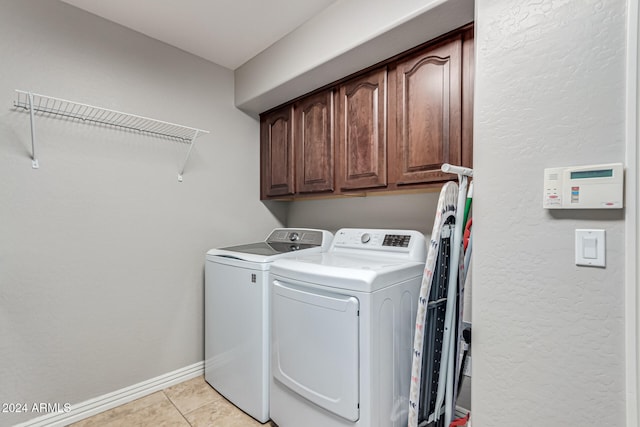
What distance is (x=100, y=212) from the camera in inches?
72.1

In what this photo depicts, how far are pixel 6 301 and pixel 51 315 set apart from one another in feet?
0.69

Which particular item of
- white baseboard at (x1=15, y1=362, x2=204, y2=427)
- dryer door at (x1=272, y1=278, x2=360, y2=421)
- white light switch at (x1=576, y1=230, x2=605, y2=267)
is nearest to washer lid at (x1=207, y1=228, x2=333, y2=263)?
dryer door at (x1=272, y1=278, x2=360, y2=421)

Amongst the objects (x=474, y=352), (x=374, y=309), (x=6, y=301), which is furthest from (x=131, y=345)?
(x=474, y=352)

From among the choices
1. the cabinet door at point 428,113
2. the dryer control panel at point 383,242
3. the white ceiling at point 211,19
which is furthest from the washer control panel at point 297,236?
the white ceiling at point 211,19

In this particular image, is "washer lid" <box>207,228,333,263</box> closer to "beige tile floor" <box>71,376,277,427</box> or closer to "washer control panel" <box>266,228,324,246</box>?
"washer control panel" <box>266,228,324,246</box>

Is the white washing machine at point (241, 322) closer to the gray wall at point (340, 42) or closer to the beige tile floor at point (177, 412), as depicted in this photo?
the beige tile floor at point (177, 412)

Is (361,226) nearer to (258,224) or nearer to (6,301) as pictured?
(258,224)

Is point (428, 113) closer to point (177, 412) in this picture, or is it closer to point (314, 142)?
point (314, 142)

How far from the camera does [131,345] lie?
76.5 inches

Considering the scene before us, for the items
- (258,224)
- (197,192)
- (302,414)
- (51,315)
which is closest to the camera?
(302,414)

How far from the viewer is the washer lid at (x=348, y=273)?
1266 mm

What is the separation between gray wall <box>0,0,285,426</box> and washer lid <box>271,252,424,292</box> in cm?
101

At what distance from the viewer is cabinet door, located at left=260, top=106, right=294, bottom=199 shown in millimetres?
2377

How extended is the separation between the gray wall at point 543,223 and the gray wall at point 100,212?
6.32 ft
